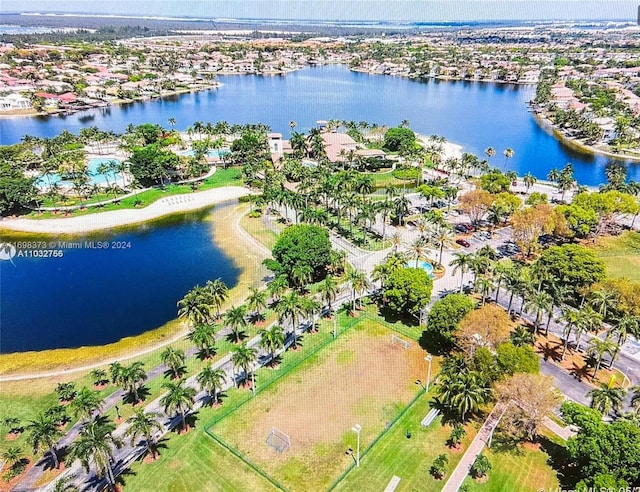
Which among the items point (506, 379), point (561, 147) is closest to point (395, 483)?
point (506, 379)

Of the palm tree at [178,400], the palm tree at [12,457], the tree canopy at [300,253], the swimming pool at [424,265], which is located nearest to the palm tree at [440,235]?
the swimming pool at [424,265]

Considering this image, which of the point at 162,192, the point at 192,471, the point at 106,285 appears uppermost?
the point at 162,192

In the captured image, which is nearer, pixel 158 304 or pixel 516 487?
pixel 516 487

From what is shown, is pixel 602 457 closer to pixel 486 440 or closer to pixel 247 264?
pixel 486 440

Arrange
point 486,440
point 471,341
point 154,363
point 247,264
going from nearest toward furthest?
point 486,440 → point 471,341 → point 154,363 → point 247,264

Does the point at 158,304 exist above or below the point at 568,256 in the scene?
below

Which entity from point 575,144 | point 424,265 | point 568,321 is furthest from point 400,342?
point 575,144

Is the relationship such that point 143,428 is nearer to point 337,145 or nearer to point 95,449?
point 95,449
